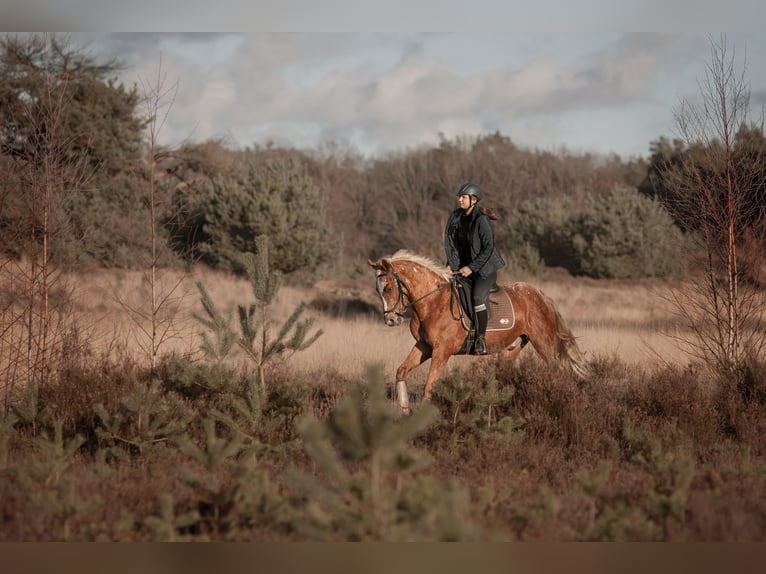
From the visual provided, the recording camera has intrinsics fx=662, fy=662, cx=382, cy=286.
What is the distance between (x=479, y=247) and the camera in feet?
27.9

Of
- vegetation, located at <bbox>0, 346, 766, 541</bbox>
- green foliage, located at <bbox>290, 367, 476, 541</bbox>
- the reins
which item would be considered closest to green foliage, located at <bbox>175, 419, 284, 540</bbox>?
vegetation, located at <bbox>0, 346, 766, 541</bbox>

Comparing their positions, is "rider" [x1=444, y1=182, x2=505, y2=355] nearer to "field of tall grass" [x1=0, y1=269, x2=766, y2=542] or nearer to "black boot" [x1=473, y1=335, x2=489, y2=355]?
"black boot" [x1=473, y1=335, x2=489, y2=355]

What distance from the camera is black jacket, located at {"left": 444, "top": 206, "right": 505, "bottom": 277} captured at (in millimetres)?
8367

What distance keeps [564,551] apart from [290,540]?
5.66ft

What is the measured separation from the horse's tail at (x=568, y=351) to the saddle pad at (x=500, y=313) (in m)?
0.77

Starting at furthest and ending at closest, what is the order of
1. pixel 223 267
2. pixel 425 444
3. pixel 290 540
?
pixel 223 267
pixel 425 444
pixel 290 540

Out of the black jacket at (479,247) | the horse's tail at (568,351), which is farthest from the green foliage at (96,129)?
the horse's tail at (568,351)

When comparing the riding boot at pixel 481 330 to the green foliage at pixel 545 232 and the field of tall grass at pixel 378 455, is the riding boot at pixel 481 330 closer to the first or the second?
the field of tall grass at pixel 378 455

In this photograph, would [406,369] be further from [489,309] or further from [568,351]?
[568,351]

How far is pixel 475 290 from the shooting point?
→ 8516mm

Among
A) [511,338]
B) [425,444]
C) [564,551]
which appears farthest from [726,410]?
[564,551]

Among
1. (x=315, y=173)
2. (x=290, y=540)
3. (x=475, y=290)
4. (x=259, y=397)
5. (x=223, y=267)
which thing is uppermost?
(x=315, y=173)

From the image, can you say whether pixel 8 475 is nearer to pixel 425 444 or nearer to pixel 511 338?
pixel 425 444

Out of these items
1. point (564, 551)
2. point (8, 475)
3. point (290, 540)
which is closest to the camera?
point (564, 551)
